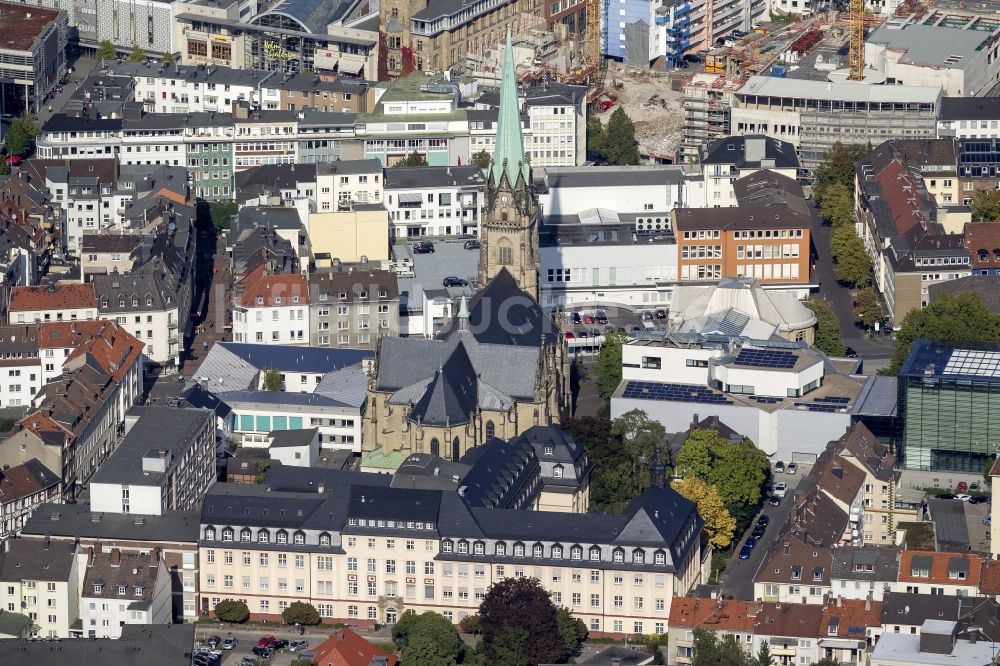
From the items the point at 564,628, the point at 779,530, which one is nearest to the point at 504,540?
the point at 564,628

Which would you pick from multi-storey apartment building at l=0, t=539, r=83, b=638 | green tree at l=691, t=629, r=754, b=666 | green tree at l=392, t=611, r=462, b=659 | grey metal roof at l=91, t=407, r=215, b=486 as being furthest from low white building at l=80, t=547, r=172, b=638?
green tree at l=691, t=629, r=754, b=666

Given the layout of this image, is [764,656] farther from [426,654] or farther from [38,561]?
[38,561]

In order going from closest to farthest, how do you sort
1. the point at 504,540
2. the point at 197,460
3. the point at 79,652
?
1. the point at 79,652
2. the point at 504,540
3. the point at 197,460

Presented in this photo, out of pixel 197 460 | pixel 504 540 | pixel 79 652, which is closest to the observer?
pixel 79 652

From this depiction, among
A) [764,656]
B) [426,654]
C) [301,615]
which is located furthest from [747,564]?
[301,615]

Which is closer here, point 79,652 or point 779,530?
point 79,652

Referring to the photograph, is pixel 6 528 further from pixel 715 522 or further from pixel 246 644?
pixel 715 522
